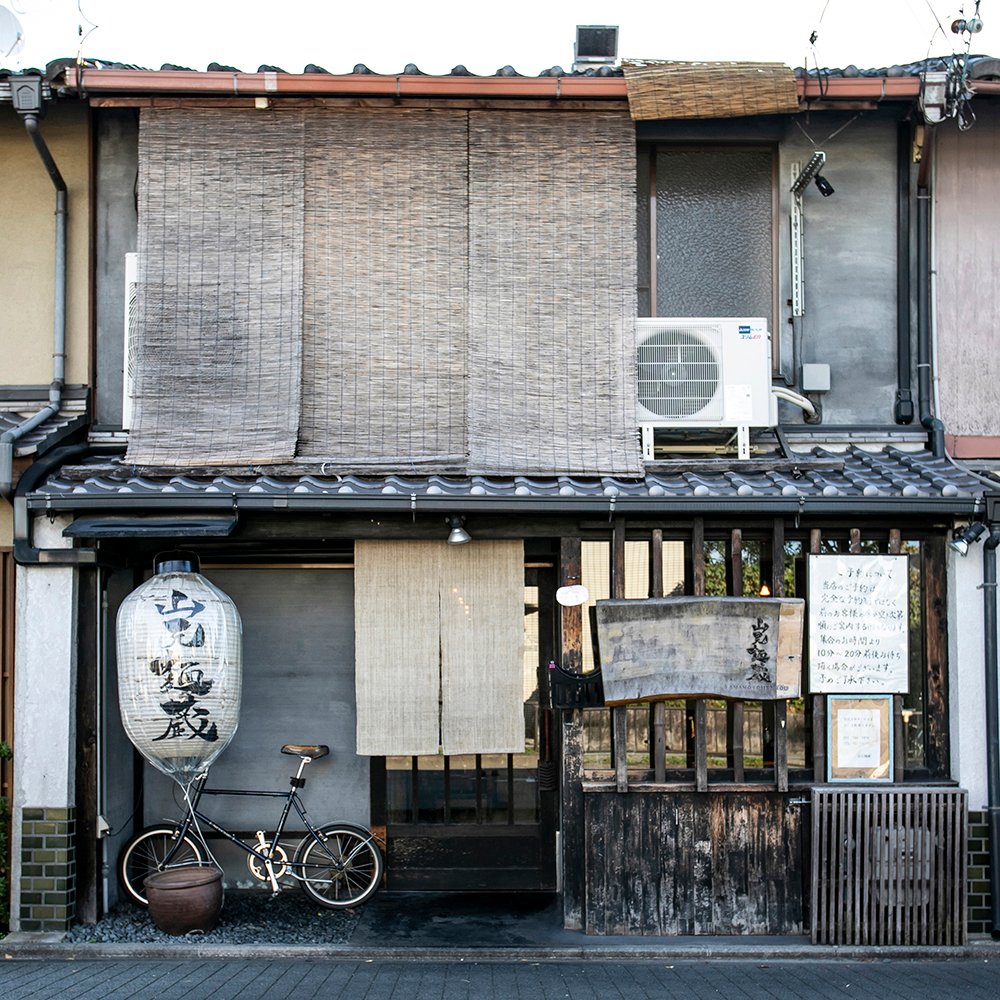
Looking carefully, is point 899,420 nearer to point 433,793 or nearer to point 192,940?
point 433,793

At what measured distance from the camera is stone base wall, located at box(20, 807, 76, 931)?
25.1ft

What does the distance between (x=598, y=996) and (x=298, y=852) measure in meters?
3.31

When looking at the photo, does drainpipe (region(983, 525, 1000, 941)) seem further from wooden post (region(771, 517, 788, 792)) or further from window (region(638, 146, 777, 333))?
window (region(638, 146, 777, 333))

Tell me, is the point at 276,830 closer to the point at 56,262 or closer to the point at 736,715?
the point at 736,715

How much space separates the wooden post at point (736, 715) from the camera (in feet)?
25.8

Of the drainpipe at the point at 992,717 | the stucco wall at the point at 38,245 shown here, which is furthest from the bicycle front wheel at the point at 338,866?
the drainpipe at the point at 992,717

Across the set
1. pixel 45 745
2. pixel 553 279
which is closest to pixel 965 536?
pixel 553 279

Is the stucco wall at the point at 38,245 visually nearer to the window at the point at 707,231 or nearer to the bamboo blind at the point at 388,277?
the bamboo blind at the point at 388,277

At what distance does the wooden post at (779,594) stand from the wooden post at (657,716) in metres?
0.97

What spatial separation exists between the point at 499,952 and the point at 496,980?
52 cm

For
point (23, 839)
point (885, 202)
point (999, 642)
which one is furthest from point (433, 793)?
point (885, 202)

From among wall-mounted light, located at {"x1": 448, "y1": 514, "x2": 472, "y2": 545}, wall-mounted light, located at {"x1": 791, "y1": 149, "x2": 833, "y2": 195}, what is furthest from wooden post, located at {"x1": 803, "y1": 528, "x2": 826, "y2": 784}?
wall-mounted light, located at {"x1": 791, "y1": 149, "x2": 833, "y2": 195}

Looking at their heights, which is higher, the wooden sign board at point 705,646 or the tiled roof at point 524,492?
the tiled roof at point 524,492

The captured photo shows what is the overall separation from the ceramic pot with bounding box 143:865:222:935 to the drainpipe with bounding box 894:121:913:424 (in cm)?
785
